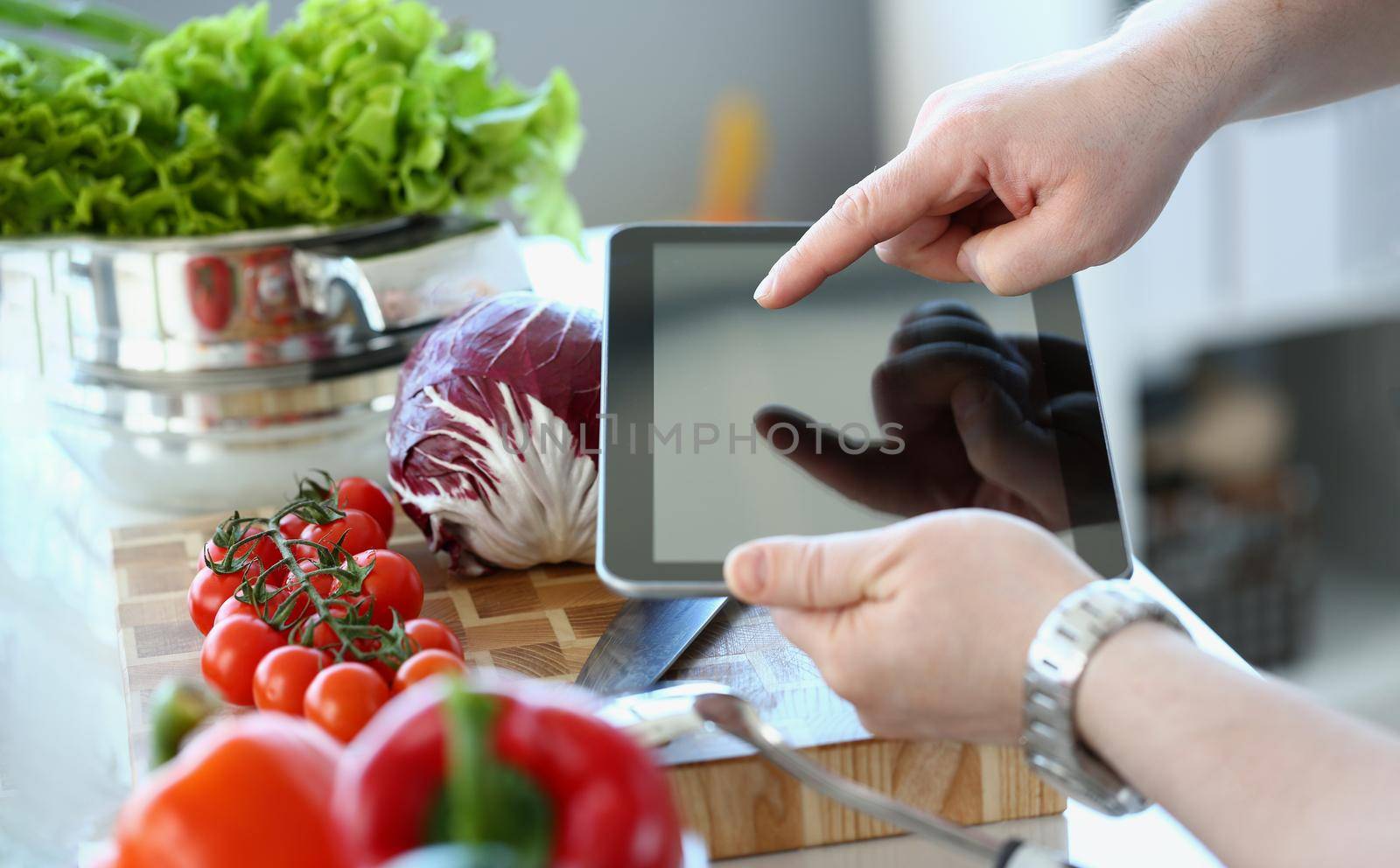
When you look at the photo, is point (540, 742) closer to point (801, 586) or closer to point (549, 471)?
point (801, 586)

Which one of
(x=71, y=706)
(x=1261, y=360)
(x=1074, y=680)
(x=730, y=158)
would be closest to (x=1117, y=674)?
(x=1074, y=680)

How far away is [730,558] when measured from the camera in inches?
23.3

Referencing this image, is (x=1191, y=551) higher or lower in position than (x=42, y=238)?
lower

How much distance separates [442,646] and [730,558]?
0.19m

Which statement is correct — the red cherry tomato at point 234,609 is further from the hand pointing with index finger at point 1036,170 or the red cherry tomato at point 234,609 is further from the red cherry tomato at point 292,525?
the hand pointing with index finger at point 1036,170

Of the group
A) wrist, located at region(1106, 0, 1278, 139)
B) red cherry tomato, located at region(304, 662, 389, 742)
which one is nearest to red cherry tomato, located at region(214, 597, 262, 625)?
red cherry tomato, located at region(304, 662, 389, 742)

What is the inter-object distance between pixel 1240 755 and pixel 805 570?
0.64 feet

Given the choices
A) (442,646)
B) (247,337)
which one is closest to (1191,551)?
(247,337)

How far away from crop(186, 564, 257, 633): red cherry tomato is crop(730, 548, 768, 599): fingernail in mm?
326

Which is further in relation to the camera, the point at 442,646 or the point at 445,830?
the point at 442,646

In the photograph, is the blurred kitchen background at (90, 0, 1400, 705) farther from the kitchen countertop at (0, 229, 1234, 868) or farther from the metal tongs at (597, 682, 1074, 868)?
the metal tongs at (597, 682, 1074, 868)

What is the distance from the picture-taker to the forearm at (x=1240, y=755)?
0.49 metres

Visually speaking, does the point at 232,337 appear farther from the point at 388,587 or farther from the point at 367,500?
the point at 388,587

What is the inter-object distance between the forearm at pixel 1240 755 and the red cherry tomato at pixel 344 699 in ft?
1.06
